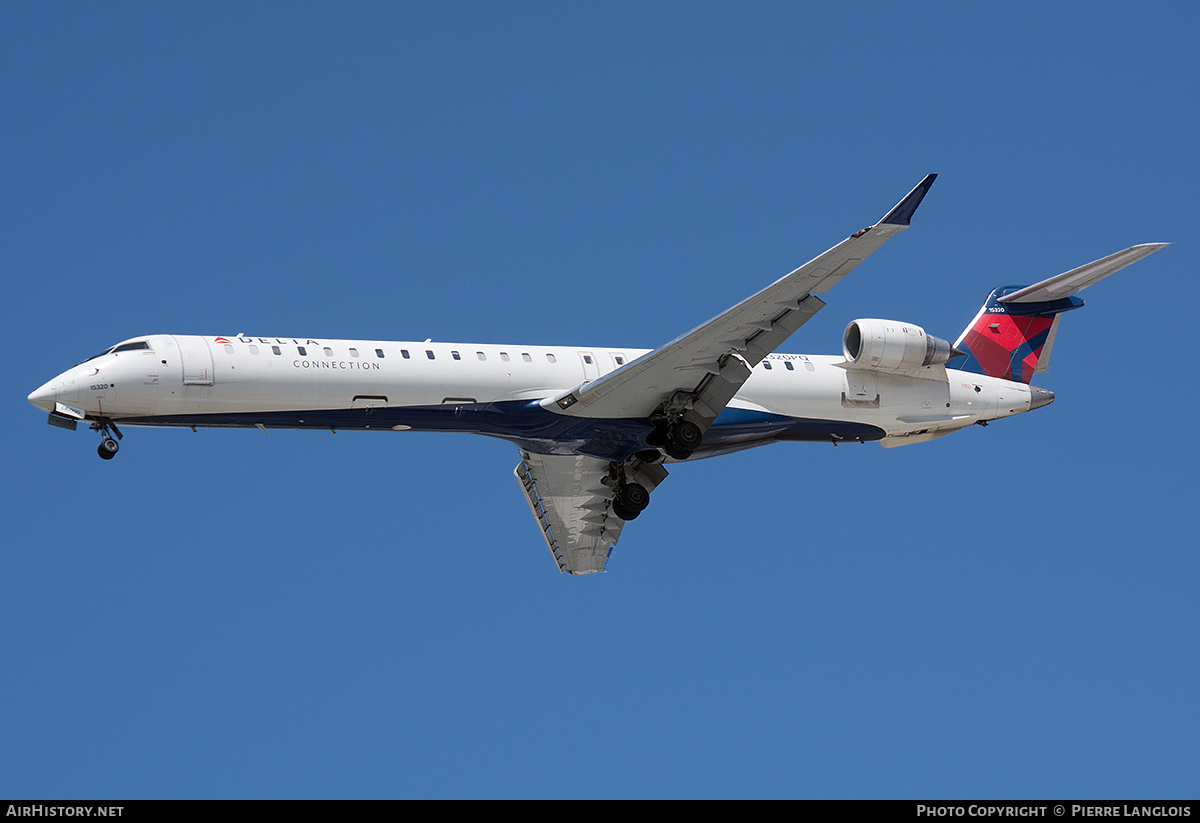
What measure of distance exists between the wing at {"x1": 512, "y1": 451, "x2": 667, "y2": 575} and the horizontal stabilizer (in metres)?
8.39

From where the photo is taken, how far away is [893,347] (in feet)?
81.1

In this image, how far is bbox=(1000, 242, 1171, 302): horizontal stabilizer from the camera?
75.8ft

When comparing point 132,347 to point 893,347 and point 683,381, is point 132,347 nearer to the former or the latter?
point 683,381

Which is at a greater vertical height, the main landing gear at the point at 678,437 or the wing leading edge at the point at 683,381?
the wing leading edge at the point at 683,381

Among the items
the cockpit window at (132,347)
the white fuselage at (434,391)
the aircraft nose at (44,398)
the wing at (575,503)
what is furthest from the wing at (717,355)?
the aircraft nose at (44,398)

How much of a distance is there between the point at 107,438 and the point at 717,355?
33.2 ft

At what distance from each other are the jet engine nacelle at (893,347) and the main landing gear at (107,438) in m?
13.0

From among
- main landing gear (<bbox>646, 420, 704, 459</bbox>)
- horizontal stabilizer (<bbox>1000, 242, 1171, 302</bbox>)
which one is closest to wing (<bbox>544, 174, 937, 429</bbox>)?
main landing gear (<bbox>646, 420, 704, 459</bbox>)

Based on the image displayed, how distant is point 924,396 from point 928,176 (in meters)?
6.65

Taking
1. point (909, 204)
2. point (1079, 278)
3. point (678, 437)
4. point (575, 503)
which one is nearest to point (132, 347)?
point (678, 437)

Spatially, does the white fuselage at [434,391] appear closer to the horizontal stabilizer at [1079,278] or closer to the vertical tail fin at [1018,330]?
the vertical tail fin at [1018,330]

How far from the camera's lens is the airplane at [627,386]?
21.8 meters
